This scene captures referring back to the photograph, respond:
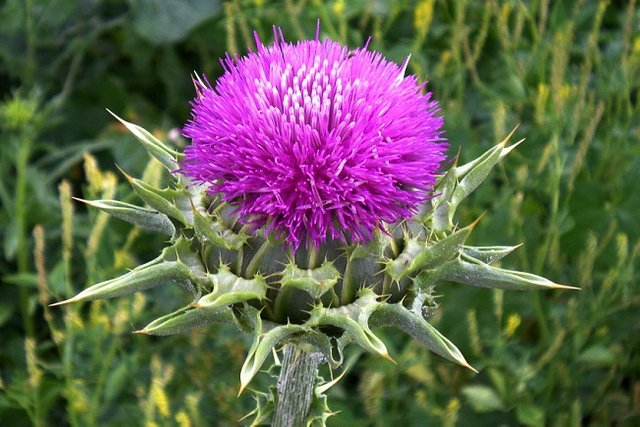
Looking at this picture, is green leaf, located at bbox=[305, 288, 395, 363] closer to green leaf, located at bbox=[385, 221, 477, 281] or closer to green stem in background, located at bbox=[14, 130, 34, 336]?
green leaf, located at bbox=[385, 221, 477, 281]

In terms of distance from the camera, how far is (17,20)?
2.62 metres

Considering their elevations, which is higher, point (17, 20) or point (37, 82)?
point (17, 20)

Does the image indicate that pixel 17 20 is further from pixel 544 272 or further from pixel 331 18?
pixel 544 272

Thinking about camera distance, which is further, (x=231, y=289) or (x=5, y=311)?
(x=5, y=311)

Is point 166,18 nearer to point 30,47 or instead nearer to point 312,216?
point 30,47

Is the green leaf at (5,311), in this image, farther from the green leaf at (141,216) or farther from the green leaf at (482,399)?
the green leaf at (482,399)

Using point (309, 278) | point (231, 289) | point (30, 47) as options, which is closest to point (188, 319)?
point (231, 289)

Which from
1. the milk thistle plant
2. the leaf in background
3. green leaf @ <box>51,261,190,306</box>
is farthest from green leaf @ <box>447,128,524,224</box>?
the leaf in background

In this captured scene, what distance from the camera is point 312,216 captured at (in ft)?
4.32

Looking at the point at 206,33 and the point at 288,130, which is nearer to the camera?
the point at 288,130

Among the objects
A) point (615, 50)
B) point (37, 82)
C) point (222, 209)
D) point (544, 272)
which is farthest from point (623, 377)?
point (37, 82)

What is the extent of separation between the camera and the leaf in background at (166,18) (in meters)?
2.76

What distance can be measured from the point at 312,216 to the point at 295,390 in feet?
1.13

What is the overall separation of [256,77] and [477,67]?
170 cm
